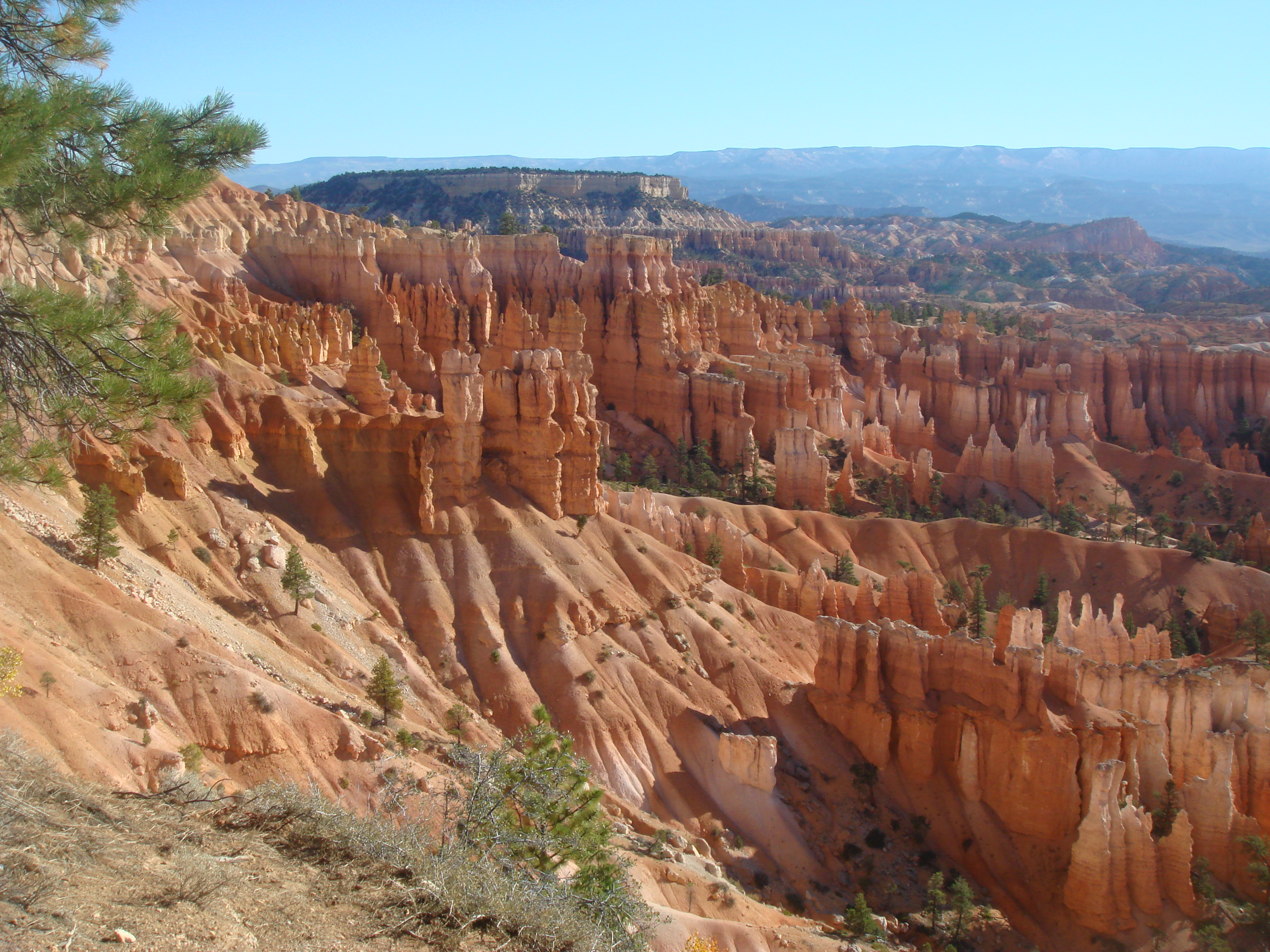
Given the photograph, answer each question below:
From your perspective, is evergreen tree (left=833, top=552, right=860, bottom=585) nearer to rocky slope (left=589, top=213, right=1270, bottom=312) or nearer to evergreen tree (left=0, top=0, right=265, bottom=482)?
evergreen tree (left=0, top=0, right=265, bottom=482)

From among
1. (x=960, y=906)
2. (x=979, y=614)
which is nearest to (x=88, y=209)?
(x=960, y=906)

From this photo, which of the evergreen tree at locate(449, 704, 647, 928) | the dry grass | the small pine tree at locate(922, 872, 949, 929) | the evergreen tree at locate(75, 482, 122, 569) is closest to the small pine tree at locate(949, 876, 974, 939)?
the small pine tree at locate(922, 872, 949, 929)

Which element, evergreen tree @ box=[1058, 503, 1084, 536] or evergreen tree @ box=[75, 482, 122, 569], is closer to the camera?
evergreen tree @ box=[75, 482, 122, 569]

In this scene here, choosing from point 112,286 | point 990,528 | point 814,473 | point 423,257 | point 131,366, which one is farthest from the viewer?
point 423,257

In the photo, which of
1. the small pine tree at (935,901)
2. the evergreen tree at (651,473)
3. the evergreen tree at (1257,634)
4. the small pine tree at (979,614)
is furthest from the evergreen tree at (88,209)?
the evergreen tree at (651,473)

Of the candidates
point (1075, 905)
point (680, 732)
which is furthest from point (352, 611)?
point (1075, 905)

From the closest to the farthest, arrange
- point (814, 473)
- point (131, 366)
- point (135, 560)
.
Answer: point (131, 366) → point (135, 560) → point (814, 473)

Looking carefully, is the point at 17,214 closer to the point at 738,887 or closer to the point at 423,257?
the point at 738,887

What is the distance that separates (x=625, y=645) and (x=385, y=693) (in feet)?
35.1

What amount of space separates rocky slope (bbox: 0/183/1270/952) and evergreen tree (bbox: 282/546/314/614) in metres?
0.40

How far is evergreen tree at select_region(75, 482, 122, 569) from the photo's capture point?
23188 millimetres

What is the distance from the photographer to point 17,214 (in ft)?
45.8

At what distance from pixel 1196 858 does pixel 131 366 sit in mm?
30451

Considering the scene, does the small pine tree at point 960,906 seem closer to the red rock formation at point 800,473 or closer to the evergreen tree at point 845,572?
the evergreen tree at point 845,572
